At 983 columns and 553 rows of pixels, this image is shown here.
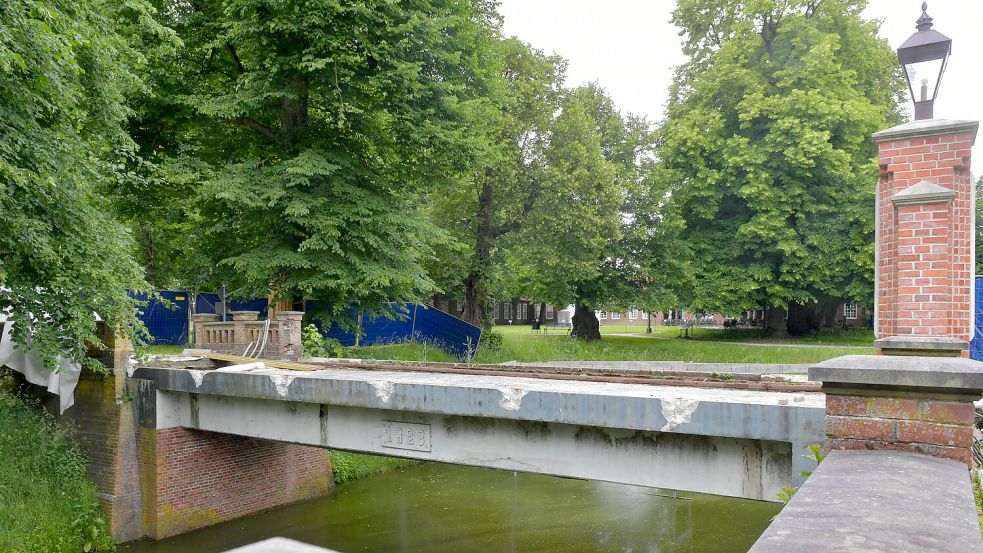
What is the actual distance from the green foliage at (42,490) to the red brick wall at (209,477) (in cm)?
89

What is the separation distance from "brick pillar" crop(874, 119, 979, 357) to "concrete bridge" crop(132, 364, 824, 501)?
3.34 feet

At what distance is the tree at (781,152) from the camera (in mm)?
21484

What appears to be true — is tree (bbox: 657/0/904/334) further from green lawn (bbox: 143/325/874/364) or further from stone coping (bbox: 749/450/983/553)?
stone coping (bbox: 749/450/983/553)

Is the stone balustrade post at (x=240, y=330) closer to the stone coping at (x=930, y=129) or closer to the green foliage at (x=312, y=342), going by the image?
the green foliage at (x=312, y=342)

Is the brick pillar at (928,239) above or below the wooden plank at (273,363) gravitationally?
above

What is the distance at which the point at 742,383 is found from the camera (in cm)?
700

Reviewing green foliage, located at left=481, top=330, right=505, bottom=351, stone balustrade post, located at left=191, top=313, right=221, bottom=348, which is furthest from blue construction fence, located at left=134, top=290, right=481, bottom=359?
stone balustrade post, located at left=191, top=313, right=221, bottom=348

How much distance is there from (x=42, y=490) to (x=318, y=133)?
9061mm

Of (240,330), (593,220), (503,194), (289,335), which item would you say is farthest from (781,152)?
(240,330)

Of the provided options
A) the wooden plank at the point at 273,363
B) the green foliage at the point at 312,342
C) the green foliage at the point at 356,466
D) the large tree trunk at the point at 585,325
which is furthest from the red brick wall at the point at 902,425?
the large tree trunk at the point at 585,325

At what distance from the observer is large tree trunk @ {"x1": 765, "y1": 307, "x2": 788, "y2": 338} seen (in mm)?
25723

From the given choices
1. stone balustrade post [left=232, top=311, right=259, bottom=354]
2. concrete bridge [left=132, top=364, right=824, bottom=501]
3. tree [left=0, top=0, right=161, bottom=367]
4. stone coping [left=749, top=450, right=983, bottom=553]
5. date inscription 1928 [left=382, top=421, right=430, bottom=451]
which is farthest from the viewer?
stone balustrade post [left=232, top=311, right=259, bottom=354]

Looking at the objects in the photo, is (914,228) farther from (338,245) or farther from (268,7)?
(268,7)

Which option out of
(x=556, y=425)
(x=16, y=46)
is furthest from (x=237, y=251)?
(x=556, y=425)
